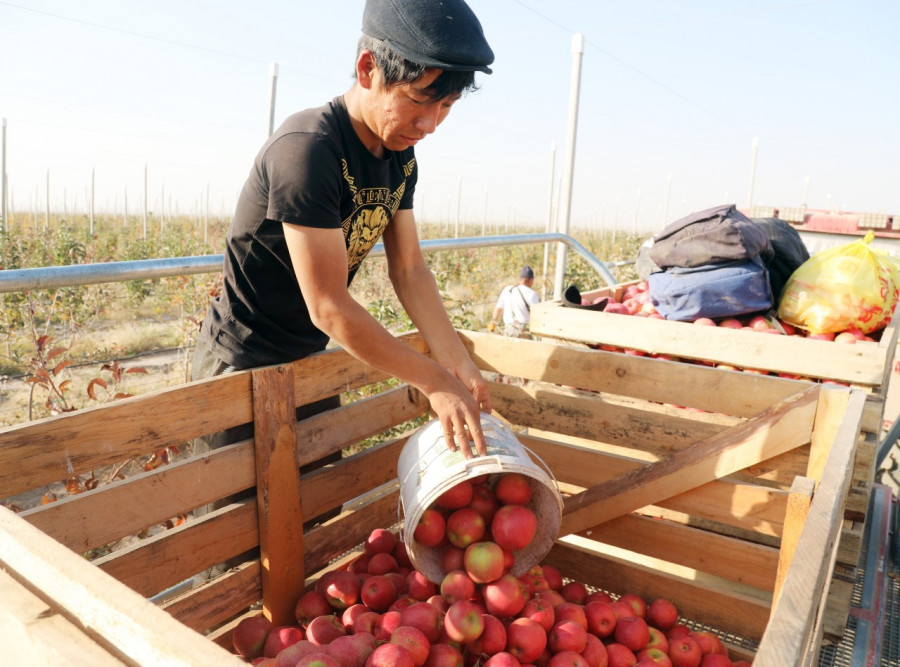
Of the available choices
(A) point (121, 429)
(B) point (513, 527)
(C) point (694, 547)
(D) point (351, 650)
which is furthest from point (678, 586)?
(A) point (121, 429)

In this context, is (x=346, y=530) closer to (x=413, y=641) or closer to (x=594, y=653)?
(x=413, y=641)

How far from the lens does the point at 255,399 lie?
6.27 ft

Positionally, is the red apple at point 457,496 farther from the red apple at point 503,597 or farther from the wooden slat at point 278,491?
the wooden slat at point 278,491

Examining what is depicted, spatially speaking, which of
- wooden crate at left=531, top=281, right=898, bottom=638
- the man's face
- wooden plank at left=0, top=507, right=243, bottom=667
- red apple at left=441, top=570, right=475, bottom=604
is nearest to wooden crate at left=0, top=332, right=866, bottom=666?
wooden crate at left=531, top=281, right=898, bottom=638

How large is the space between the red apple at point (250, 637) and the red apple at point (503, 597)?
2.11 ft

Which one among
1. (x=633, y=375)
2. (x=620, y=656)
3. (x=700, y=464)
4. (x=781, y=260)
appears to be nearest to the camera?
(x=620, y=656)

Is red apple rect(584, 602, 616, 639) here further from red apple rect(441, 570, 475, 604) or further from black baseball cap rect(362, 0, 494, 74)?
black baseball cap rect(362, 0, 494, 74)

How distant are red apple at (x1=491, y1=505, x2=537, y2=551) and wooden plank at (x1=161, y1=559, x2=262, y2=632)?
2.46 feet

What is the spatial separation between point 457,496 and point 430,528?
0.38 feet

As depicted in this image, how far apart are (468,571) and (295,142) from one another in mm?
1203

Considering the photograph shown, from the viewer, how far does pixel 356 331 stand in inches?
65.2

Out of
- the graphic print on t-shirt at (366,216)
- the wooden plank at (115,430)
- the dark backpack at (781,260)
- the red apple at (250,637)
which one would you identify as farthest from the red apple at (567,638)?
the dark backpack at (781,260)

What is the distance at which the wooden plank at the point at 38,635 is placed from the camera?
2.32 ft

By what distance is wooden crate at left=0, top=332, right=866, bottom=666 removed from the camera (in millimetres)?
1543
